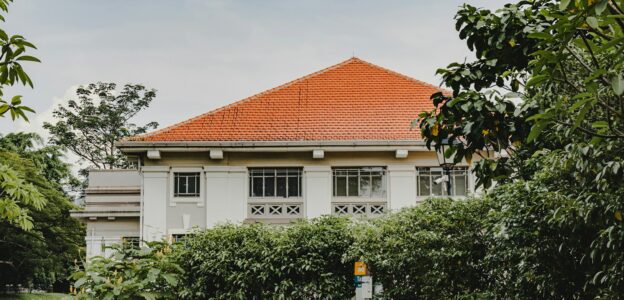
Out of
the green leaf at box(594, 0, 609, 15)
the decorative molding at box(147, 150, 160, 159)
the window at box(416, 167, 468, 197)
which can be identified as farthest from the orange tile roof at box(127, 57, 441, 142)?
the green leaf at box(594, 0, 609, 15)

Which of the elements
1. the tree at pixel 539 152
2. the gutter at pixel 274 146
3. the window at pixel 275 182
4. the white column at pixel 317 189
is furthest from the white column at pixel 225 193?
the tree at pixel 539 152

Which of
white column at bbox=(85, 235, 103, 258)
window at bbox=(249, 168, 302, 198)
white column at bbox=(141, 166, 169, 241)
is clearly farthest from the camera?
white column at bbox=(85, 235, 103, 258)

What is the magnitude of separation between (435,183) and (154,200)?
804cm

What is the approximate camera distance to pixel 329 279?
1279 cm

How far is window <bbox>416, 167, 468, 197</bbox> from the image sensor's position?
837 inches

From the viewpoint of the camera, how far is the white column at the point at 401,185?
21062mm

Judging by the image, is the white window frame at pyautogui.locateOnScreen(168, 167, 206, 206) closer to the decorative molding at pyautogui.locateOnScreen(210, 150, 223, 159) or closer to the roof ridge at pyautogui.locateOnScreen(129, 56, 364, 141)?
the decorative molding at pyautogui.locateOnScreen(210, 150, 223, 159)

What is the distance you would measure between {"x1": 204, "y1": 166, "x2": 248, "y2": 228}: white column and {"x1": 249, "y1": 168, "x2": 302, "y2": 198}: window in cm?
29

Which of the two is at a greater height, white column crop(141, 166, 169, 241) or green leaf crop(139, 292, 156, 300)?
white column crop(141, 166, 169, 241)

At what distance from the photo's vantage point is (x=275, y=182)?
21.2 m

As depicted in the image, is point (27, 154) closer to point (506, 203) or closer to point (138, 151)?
point (138, 151)

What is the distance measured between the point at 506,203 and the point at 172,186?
586 inches

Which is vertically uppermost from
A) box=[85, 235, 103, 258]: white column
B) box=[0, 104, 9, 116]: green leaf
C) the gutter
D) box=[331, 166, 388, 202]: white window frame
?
the gutter

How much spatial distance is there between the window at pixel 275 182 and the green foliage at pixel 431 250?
9.42 meters
